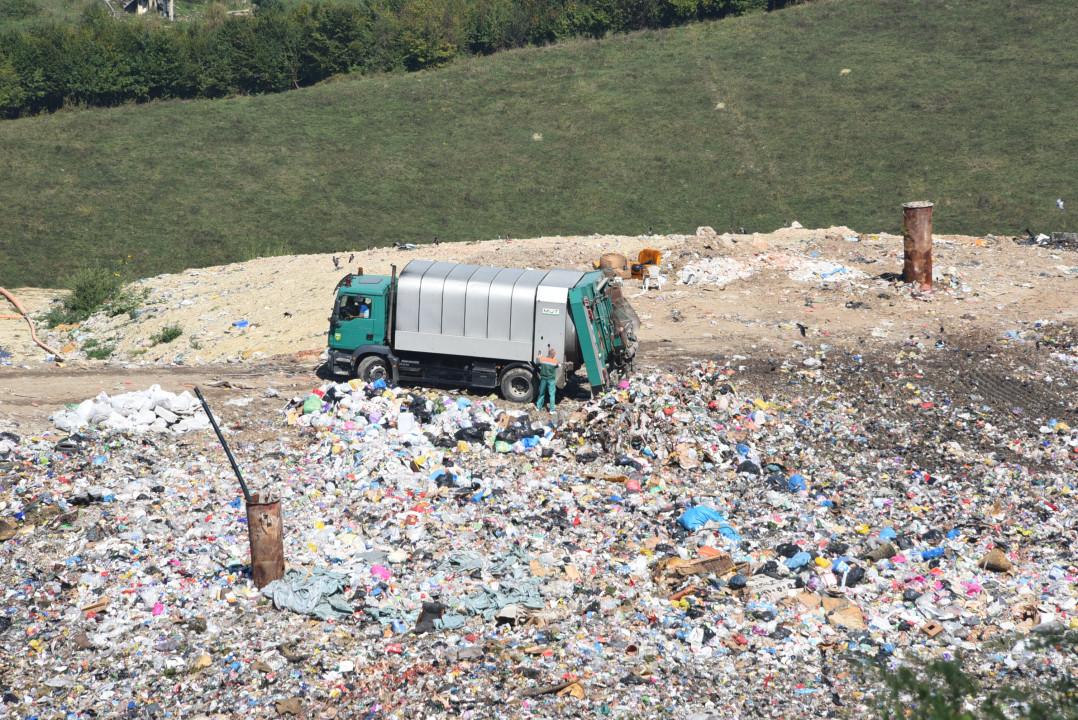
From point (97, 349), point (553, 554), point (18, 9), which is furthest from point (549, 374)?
point (18, 9)

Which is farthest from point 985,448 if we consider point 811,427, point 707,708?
point 707,708

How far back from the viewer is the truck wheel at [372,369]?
18.5m

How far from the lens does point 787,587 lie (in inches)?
484

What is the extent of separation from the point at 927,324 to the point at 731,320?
12.4ft

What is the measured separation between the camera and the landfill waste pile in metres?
10.4

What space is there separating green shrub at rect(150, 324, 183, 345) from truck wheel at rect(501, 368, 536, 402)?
9.15 metres

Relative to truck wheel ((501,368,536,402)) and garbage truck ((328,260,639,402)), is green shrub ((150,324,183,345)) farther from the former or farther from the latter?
truck wheel ((501,368,536,402))

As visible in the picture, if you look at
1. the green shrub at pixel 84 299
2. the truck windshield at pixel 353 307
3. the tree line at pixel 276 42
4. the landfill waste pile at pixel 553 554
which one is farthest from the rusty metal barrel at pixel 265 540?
the tree line at pixel 276 42

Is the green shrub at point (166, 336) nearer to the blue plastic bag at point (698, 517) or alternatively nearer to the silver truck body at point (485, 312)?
the silver truck body at point (485, 312)

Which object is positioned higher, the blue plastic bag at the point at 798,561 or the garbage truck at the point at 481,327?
the garbage truck at the point at 481,327

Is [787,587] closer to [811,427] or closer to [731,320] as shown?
[811,427]

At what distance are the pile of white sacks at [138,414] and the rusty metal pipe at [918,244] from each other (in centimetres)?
1490

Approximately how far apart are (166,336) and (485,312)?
9218 mm

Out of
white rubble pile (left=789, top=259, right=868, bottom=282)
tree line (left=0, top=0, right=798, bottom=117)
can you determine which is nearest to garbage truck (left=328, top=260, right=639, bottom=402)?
white rubble pile (left=789, top=259, right=868, bottom=282)
